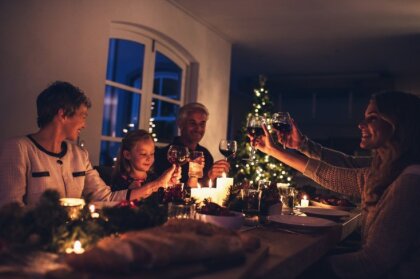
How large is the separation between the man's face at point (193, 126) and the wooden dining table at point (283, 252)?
5.46 feet

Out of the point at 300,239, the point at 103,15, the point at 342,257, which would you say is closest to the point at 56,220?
the point at 300,239

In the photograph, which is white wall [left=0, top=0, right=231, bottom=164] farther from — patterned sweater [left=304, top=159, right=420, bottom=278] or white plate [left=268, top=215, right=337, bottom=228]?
patterned sweater [left=304, top=159, right=420, bottom=278]

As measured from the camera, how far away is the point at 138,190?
7.15 feet

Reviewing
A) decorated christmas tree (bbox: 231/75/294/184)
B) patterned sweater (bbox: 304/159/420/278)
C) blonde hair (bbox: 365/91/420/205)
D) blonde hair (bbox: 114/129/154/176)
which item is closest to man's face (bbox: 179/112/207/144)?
blonde hair (bbox: 114/129/154/176)

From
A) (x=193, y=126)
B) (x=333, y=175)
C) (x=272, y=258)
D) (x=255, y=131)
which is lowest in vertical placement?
(x=272, y=258)

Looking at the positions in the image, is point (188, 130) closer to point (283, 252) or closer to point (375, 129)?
point (375, 129)

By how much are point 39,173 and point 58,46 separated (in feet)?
5.46

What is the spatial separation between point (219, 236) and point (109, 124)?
340cm

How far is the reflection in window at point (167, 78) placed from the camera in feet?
16.1

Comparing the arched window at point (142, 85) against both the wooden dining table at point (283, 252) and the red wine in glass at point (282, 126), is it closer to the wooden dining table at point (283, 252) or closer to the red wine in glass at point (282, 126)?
the red wine in glass at point (282, 126)

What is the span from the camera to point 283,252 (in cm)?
126

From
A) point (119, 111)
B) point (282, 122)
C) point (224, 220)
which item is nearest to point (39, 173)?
point (224, 220)

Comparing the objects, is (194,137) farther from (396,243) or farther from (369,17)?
(369,17)

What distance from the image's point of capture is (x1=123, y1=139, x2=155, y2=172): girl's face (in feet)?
8.39
